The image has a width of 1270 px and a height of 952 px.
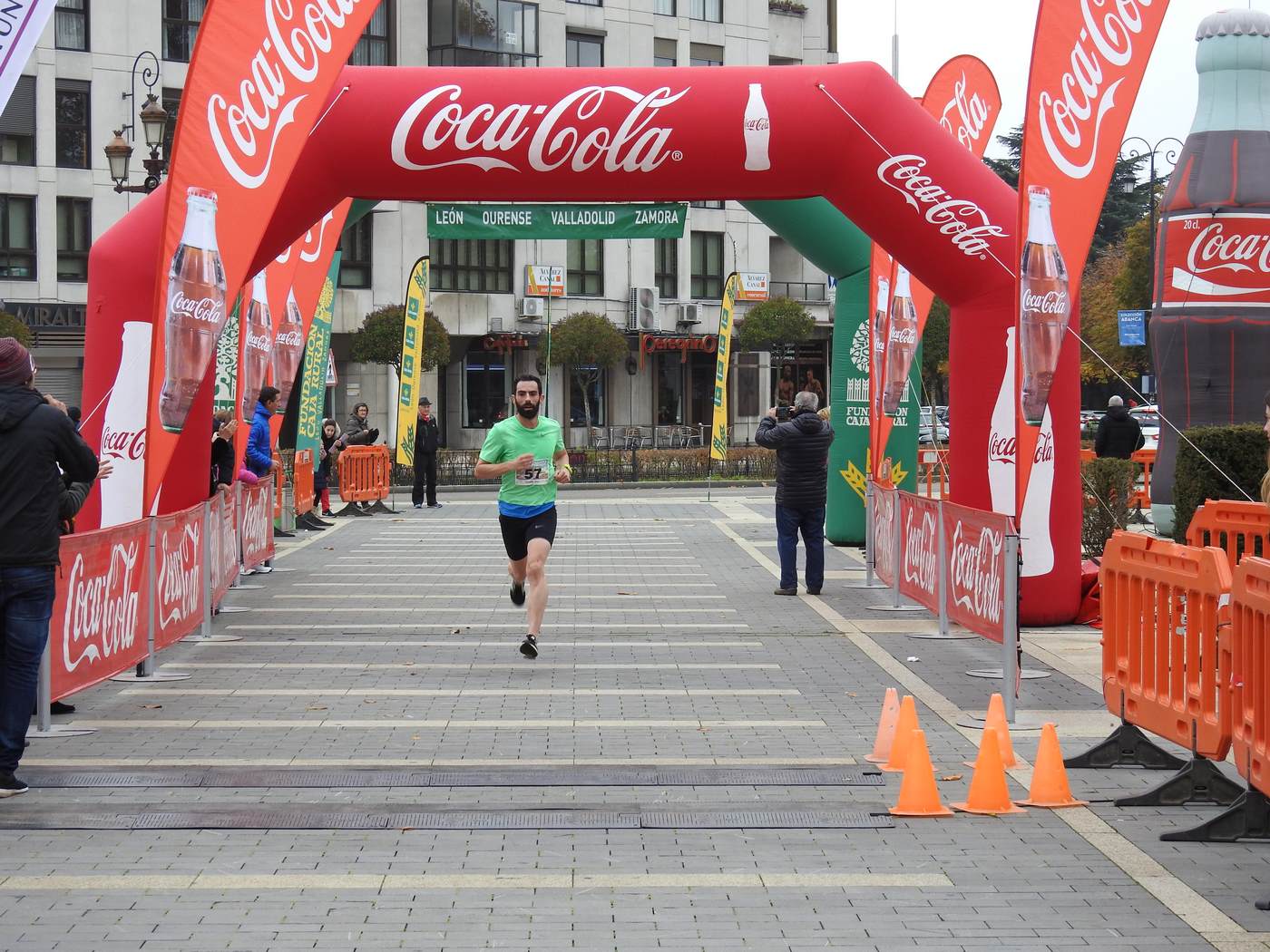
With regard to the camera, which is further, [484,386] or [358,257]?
[484,386]

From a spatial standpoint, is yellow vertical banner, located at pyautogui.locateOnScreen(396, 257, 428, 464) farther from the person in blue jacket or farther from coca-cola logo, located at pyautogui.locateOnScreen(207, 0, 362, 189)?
coca-cola logo, located at pyautogui.locateOnScreen(207, 0, 362, 189)

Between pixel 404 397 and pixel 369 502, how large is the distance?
2.01 metres

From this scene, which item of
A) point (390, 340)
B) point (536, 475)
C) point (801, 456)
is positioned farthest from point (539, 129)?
point (390, 340)

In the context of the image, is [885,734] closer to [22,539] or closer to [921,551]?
[22,539]

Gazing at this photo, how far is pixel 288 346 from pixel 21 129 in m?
26.3

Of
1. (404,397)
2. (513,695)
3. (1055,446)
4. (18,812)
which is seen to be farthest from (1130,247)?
(18,812)

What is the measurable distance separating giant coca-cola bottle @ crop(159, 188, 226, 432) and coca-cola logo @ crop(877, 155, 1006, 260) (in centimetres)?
542

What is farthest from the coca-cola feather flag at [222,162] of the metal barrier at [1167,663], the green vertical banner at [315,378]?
the green vertical banner at [315,378]

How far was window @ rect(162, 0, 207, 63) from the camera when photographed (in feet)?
143

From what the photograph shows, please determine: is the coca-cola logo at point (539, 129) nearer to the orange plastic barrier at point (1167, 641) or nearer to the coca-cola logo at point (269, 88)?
the coca-cola logo at point (269, 88)

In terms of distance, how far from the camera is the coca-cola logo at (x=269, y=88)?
434 inches

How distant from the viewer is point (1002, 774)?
6.96m

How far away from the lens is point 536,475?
1119 cm

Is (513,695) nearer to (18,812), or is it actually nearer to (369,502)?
(18,812)
